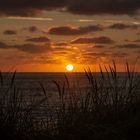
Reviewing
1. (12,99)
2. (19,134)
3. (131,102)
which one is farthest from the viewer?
(131,102)

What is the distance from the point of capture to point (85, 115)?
653 cm

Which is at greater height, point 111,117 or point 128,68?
point 128,68

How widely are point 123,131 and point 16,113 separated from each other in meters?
1.78

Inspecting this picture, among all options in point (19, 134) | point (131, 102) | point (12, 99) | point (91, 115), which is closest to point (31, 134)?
→ point (19, 134)

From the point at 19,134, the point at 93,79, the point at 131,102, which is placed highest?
the point at 93,79

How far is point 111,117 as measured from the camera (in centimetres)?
662

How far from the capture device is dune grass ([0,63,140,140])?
19.0 feet

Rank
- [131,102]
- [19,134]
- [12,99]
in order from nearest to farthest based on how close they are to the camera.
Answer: [19,134] < [12,99] < [131,102]

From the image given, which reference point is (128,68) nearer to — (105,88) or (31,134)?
(105,88)

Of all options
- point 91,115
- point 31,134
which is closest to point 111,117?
point 91,115

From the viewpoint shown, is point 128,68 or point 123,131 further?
point 128,68

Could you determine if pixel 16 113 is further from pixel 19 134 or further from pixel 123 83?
pixel 123 83

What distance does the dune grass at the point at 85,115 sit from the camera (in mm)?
5777

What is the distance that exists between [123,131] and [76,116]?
951mm
